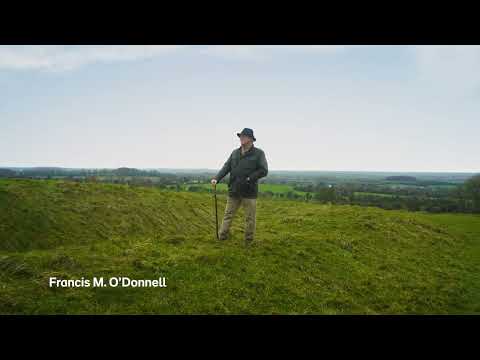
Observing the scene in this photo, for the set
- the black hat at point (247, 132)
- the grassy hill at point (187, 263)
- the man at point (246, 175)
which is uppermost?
the black hat at point (247, 132)

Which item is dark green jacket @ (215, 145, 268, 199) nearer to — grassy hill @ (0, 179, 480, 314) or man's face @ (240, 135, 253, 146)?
man's face @ (240, 135, 253, 146)

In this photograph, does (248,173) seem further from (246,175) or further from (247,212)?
(247,212)

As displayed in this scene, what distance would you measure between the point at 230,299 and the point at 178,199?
347 inches

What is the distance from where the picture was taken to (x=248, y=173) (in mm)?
9141

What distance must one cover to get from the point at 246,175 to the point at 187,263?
127 inches

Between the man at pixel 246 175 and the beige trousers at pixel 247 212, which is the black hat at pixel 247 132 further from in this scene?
the beige trousers at pixel 247 212

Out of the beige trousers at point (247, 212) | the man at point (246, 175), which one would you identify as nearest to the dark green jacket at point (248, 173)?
the man at point (246, 175)

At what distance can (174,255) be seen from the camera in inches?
305

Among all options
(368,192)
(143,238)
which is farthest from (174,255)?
(368,192)

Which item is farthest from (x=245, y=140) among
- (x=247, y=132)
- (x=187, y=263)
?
(x=187, y=263)

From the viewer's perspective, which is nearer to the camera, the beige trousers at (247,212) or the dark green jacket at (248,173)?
the dark green jacket at (248,173)

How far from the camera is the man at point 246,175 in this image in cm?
910

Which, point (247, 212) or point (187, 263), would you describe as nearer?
point (187, 263)

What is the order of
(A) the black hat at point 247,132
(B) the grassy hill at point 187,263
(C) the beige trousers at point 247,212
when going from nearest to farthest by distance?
(B) the grassy hill at point 187,263 < (A) the black hat at point 247,132 < (C) the beige trousers at point 247,212
